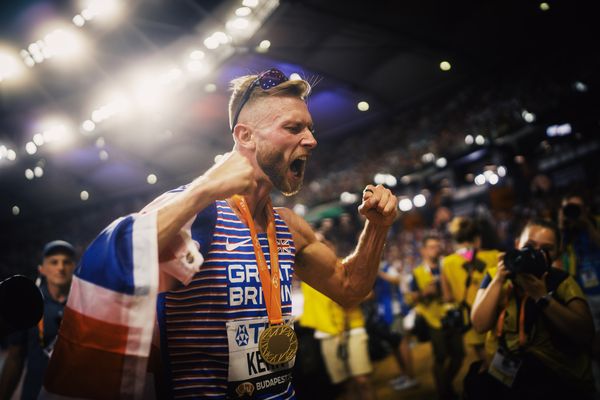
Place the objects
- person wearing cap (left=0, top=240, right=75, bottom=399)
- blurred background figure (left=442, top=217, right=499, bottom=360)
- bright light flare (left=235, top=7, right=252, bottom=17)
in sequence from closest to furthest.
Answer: person wearing cap (left=0, top=240, right=75, bottom=399)
blurred background figure (left=442, top=217, right=499, bottom=360)
bright light flare (left=235, top=7, right=252, bottom=17)

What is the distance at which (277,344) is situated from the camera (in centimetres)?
146

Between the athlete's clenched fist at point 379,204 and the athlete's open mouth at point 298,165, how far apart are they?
0.31 m

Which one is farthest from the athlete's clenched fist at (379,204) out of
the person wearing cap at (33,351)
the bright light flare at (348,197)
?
the bright light flare at (348,197)

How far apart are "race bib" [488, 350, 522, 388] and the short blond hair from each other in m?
2.16

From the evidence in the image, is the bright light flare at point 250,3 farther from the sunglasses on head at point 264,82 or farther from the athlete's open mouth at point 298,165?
the athlete's open mouth at point 298,165

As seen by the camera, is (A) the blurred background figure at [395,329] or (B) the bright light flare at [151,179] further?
(B) the bright light flare at [151,179]

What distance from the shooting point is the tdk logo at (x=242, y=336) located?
1.39 metres

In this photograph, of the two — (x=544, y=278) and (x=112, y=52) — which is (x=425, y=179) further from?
(x=112, y=52)

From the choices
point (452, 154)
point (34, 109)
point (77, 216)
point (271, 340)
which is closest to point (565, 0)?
point (452, 154)

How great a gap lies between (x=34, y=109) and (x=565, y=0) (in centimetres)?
1770

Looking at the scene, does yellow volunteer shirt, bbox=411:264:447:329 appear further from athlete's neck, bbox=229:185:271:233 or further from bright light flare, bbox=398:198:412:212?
bright light flare, bbox=398:198:412:212

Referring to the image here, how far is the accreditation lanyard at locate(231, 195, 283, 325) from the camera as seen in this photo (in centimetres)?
151

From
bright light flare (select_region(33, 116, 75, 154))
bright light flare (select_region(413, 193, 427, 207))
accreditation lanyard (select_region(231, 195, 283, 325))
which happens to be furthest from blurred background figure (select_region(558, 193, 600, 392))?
bright light flare (select_region(33, 116, 75, 154))

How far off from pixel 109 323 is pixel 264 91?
115 cm
